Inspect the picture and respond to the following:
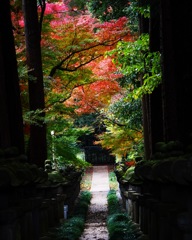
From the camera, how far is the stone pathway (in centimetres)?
1325

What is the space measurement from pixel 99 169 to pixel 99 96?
23.4 meters

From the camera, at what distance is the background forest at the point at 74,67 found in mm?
13773

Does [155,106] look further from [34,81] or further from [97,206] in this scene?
[97,206]

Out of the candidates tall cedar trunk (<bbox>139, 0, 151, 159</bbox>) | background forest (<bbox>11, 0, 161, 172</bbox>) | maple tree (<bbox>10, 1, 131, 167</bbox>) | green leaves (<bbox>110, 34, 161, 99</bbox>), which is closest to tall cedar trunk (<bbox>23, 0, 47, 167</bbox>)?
background forest (<bbox>11, 0, 161, 172</bbox>)

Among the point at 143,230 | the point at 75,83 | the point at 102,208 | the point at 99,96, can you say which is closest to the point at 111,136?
the point at 99,96

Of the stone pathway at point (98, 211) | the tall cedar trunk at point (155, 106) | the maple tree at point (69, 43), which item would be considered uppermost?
the maple tree at point (69, 43)

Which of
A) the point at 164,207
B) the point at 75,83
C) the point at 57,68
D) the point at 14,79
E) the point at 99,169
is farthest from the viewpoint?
the point at 99,169

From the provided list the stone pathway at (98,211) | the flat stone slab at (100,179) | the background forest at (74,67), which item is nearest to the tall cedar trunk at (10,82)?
the background forest at (74,67)

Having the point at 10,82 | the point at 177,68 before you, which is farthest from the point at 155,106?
the point at 10,82

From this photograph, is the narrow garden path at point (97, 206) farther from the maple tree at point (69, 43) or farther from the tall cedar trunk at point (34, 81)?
the maple tree at point (69, 43)

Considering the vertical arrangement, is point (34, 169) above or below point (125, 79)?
below

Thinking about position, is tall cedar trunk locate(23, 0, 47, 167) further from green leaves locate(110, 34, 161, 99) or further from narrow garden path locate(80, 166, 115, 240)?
narrow garden path locate(80, 166, 115, 240)

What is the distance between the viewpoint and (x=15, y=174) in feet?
15.3

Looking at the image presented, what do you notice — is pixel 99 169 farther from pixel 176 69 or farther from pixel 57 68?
pixel 176 69
